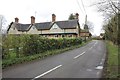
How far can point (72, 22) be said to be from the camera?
69500 millimetres

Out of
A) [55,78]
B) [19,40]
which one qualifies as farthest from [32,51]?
[55,78]

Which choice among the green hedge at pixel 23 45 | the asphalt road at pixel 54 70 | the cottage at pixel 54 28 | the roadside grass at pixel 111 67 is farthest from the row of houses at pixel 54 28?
the asphalt road at pixel 54 70

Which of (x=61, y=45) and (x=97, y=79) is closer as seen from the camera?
(x=97, y=79)

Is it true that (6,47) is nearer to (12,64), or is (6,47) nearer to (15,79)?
(12,64)

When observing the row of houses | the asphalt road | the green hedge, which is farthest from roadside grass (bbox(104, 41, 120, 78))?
the row of houses

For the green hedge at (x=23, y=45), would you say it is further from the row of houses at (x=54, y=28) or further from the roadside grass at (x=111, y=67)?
the row of houses at (x=54, y=28)

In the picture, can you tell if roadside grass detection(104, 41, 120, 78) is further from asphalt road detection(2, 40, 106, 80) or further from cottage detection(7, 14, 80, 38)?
cottage detection(7, 14, 80, 38)

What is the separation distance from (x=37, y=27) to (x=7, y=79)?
6532 cm

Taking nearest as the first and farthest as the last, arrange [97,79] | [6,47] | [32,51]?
1. [97,79]
2. [6,47]
3. [32,51]

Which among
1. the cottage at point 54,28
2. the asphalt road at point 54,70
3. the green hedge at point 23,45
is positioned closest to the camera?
the asphalt road at point 54,70

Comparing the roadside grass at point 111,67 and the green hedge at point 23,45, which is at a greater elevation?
the green hedge at point 23,45

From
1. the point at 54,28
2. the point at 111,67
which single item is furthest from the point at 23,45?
the point at 54,28

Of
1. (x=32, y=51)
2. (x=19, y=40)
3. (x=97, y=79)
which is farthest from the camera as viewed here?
(x=32, y=51)

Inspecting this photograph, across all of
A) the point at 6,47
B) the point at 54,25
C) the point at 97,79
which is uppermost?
the point at 54,25
